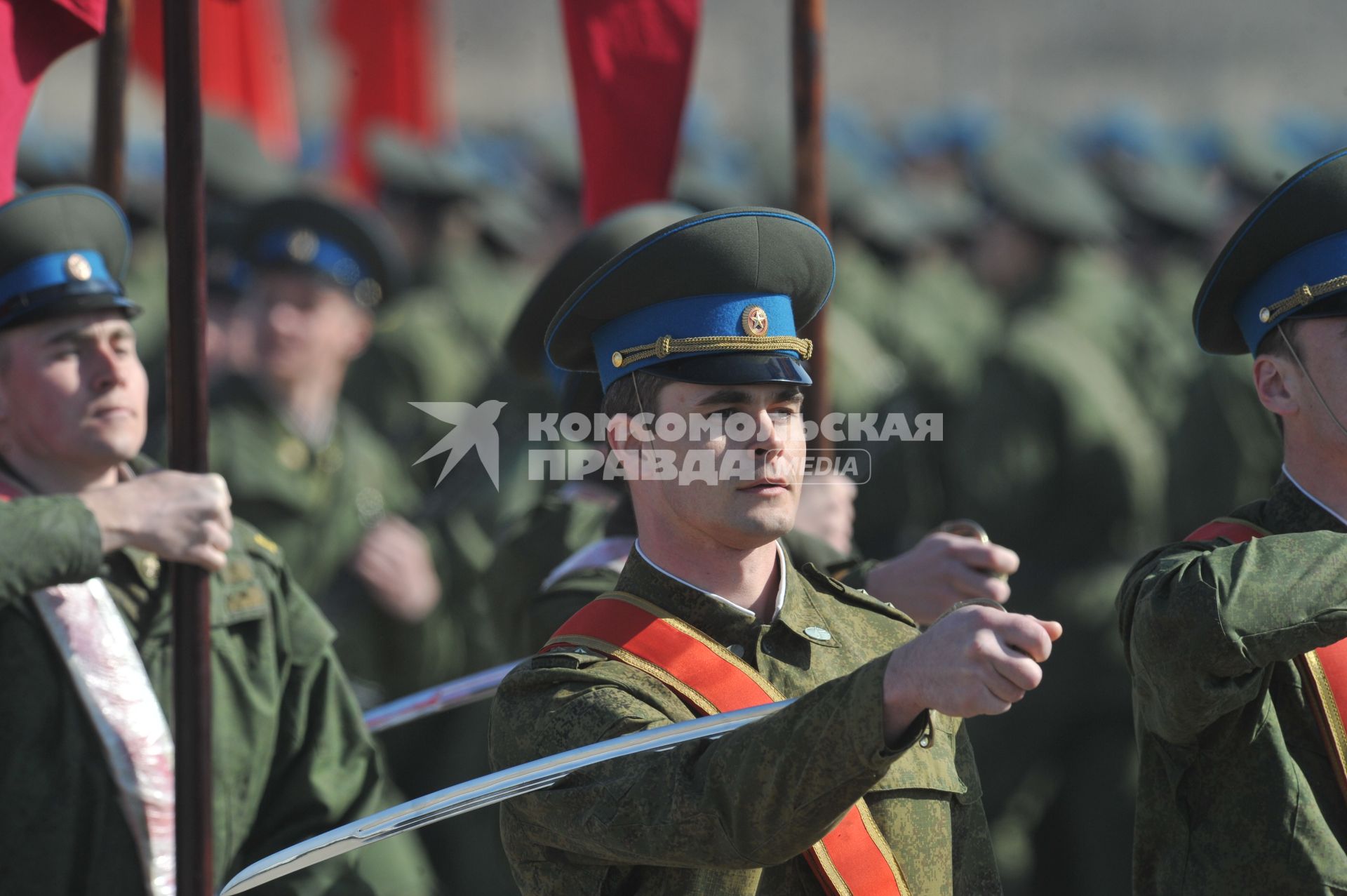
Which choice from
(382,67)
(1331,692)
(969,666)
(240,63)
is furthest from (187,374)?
(382,67)

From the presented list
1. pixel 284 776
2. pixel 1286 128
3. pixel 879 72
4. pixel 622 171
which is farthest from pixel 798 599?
pixel 879 72

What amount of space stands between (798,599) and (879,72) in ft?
70.1

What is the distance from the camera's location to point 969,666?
2.53 meters

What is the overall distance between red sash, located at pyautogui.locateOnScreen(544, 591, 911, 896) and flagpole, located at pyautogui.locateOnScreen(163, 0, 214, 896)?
3.30ft

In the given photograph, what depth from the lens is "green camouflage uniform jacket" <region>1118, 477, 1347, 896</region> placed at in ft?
10.2

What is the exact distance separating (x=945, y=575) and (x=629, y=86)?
2.22 metres

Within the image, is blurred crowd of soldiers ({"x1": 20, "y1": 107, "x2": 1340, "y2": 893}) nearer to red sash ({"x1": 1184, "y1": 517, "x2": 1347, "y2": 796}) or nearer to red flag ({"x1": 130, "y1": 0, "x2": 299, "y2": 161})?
red sash ({"x1": 1184, "y1": 517, "x2": 1347, "y2": 796})

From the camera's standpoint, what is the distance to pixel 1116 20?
77.7ft

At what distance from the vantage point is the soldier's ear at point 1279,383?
3.52 m

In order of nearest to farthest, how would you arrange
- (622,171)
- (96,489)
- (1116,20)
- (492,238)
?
1. (96,489)
2. (622,171)
3. (492,238)
4. (1116,20)

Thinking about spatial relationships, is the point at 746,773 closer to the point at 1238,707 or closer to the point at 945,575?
the point at 1238,707

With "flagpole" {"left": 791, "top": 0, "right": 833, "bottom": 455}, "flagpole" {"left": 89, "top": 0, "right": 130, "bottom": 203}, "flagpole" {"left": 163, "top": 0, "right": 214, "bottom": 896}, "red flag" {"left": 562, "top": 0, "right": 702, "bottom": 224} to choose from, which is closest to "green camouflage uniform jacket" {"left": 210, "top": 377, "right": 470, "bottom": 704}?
"flagpole" {"left": 89, "top": 0, "right": 130, "bottom": 203}

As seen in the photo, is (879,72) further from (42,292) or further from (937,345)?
(42,292)

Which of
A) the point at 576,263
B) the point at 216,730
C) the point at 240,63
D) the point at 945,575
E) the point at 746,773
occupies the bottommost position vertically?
the point at 746,773
